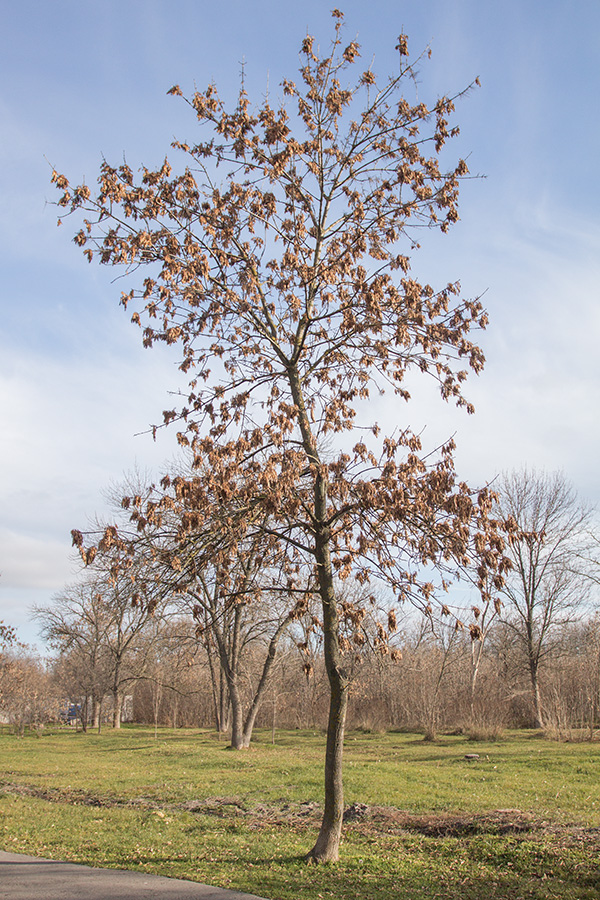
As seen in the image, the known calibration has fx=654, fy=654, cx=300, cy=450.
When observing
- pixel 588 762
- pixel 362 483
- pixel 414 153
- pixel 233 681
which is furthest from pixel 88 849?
pixel 233 681

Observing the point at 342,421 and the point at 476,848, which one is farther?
the point at 342,421

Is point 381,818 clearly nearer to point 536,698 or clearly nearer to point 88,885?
point 88,885

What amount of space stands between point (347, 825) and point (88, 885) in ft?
15.5

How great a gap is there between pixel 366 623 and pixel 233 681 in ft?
59.9

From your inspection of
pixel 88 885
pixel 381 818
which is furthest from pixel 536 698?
pixel 88 885

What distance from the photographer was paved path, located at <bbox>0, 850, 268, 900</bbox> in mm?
5911

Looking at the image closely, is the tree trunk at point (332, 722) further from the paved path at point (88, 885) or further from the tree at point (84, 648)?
the tree at point (84, 648)

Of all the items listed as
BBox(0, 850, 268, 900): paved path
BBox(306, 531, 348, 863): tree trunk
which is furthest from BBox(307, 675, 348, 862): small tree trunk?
BBox(0, 850, 268, 900): paved path

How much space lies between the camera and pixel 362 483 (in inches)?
255

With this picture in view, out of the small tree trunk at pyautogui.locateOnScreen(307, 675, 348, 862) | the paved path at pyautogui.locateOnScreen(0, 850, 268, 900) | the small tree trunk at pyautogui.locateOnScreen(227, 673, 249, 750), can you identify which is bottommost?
the small tree trunk at pyautogui.locateOnScreen(227, 673, 249, 750)

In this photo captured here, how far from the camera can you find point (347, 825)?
9.88 m

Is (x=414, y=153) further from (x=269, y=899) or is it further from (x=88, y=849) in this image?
(x=88, y=849)

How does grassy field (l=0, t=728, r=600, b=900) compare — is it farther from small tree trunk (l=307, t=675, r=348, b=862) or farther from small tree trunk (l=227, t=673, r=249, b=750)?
small tree trunk (l=227, t=673, r=249, b=750)

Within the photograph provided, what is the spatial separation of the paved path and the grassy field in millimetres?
365
